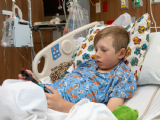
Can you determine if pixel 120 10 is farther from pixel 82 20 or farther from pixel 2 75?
pixel 2 75

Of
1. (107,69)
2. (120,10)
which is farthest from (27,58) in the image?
(107,69)

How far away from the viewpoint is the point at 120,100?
2.37ft

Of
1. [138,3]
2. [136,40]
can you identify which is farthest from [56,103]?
[138,3]

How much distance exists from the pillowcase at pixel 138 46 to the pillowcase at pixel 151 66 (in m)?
0.03

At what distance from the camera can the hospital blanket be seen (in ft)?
1.28

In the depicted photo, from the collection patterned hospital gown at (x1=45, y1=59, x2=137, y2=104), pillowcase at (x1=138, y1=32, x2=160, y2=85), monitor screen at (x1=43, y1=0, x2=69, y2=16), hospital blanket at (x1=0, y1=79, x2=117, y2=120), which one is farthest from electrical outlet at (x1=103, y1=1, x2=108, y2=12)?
hospital blanket at (x1=0, y1=79, x2=117, y2=120)

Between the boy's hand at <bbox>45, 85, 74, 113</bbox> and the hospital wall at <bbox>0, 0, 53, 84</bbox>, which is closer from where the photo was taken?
the boy's hand at <bbox>45, 85, 74, 113</bbox>

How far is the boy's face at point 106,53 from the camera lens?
894 mm

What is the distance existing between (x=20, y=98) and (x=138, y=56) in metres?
0.79

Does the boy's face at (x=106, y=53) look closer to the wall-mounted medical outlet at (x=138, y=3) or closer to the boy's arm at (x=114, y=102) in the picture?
the boy's arm at (x=114, y=102)

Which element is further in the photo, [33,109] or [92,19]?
[92,19]

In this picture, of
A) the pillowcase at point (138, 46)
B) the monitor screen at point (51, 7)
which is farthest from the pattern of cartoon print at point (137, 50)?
the monitor screen at point (51, 7)

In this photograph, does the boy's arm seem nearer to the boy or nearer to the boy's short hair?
the boy

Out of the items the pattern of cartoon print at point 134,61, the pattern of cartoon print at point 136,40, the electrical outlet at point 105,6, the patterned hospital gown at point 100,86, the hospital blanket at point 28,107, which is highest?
the electrical outlet at point 105,6
